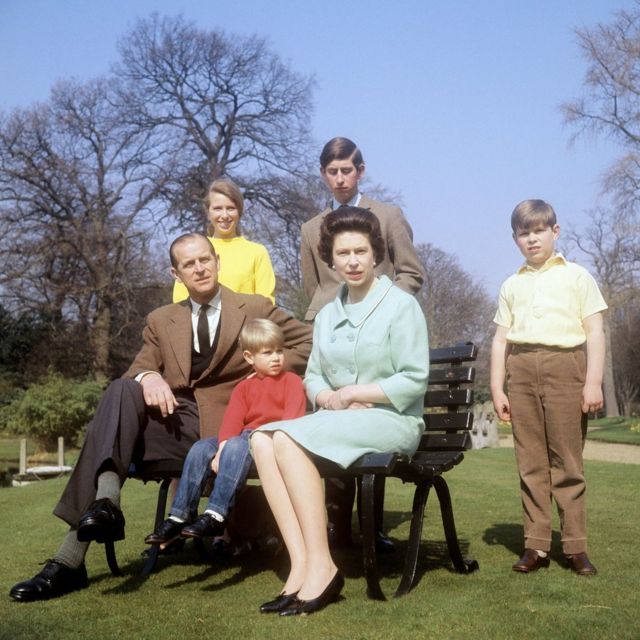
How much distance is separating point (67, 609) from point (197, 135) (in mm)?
28856

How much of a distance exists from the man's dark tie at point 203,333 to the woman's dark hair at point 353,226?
90 centimetres

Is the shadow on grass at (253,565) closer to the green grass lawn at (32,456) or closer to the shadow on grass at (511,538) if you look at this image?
the shadow on grass at (511,538)

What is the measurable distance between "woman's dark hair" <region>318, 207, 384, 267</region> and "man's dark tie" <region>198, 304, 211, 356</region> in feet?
2.96

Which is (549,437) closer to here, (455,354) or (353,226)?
(455,354)

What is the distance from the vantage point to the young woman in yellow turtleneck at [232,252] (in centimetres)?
592

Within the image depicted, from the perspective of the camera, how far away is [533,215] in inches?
190

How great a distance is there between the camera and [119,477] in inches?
169

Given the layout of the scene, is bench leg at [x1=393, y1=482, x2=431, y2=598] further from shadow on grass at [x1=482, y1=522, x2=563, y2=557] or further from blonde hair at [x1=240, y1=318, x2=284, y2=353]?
shadow on grass at [x1=482, y1=522, x2=563, y2=557]

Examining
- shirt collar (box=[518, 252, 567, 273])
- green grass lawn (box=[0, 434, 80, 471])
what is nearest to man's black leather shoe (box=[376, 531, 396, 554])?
shirt collar (box=[518, 252, 567, 273])

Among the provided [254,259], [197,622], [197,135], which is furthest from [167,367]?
[197,135]

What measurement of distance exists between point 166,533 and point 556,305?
2245 millimetres

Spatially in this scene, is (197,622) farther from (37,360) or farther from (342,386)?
(37,360)

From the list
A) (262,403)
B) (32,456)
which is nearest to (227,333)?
(262,403)

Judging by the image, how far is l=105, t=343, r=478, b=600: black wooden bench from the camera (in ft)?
12.9
